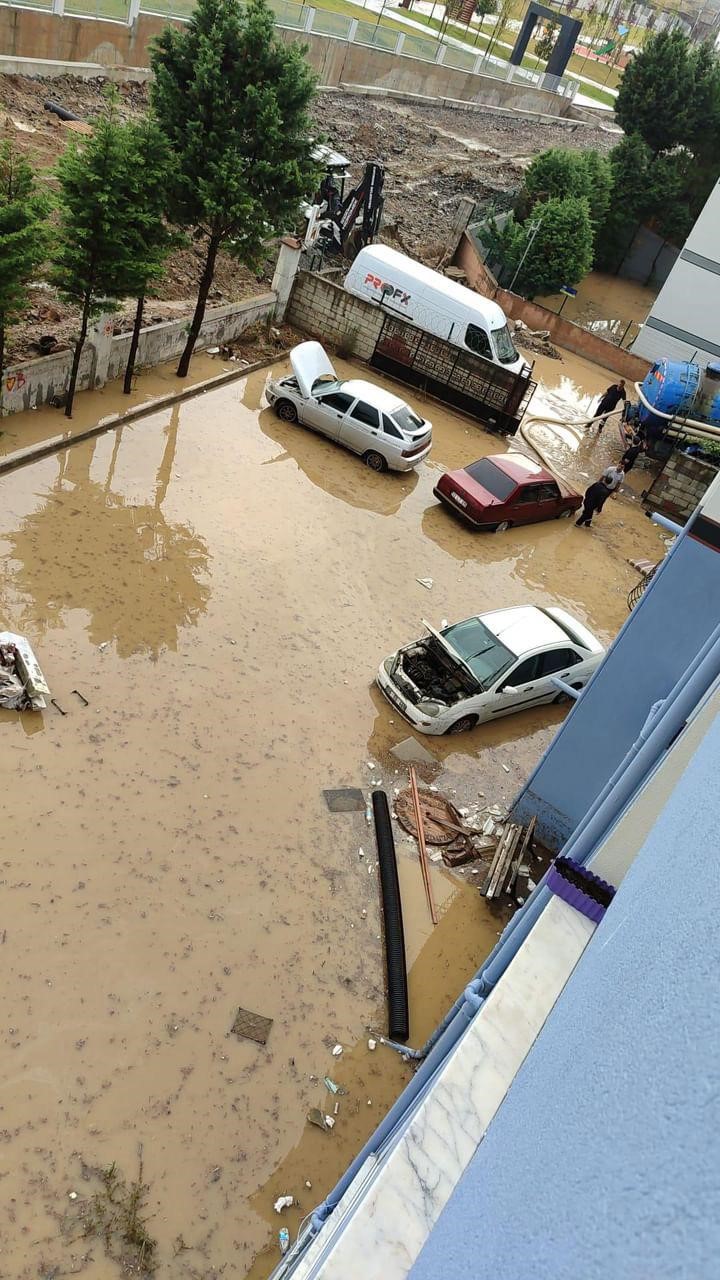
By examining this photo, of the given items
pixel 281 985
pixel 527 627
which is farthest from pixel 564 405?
pixel 281 985

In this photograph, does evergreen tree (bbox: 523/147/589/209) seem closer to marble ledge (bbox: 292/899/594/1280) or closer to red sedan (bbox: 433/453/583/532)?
red sedan (bbox: 433/453/583/532)

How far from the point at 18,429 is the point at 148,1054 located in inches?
423

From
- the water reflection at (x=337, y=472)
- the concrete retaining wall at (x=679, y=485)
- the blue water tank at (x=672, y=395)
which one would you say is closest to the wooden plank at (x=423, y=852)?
the water reflection at (x=337, y=472)

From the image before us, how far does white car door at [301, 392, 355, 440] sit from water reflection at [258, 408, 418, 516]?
355mm

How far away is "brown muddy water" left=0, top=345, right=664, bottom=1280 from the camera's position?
6.70 metres

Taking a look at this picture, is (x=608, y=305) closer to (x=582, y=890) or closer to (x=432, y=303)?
(x=432, y=303)

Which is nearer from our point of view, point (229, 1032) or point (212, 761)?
point (229, 1032)

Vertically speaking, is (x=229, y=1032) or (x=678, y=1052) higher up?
(x=678, y=1052)

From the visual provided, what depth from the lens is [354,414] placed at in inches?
651

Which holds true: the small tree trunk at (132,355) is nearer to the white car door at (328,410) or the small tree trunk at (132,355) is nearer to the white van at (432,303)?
the white car door at (328,410)

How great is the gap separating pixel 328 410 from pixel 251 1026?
1224cm

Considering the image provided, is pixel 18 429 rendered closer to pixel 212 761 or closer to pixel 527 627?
pixel 212 761

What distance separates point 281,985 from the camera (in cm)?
808

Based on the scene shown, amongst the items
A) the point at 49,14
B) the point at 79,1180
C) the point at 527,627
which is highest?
the point at 49,14
